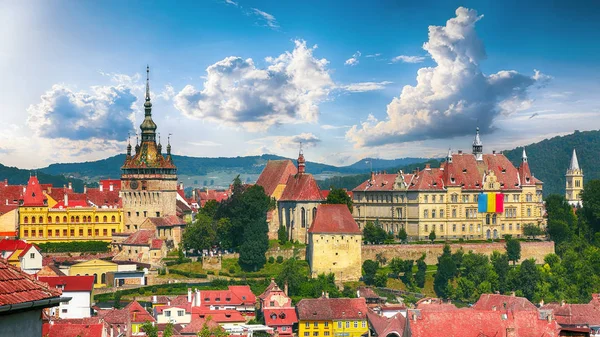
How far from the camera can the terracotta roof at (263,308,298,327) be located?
69625 millimetres

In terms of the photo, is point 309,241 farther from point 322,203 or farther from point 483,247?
point 483,247

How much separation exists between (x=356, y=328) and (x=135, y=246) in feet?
85.8

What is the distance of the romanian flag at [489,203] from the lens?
10406cm

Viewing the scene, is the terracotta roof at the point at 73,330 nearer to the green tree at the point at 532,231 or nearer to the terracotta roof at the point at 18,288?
the terracotta roof at the point at 18,288

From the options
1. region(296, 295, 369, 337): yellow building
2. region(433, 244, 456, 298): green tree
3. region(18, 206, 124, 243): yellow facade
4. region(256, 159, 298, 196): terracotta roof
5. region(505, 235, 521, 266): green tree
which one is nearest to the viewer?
region(296, 295, 369, 337): yellow building

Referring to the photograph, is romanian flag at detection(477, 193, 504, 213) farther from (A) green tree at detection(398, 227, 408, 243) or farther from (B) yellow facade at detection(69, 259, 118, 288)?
(B) yellow facade at detection(69, 259, 118, 288)

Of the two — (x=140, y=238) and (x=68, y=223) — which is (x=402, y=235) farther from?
(x=68, y=223)

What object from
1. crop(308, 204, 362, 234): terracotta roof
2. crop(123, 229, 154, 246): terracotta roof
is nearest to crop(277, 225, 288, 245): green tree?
crop(308, 204, 362, 234): terracotta roof

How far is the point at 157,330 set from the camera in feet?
200

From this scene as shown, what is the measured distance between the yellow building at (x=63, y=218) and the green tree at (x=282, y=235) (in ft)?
53.3

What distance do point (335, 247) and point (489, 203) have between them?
25091 mm

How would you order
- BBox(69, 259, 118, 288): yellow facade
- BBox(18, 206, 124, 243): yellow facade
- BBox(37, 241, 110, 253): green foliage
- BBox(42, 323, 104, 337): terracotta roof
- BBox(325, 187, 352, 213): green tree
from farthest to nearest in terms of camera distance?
BBox(325, 187, 352, 213): green tree
BBox(18, 206, 124, 243): yellow facade
BBox(37, 241, 110, 253): green foliage
BBox(69, 259, 118, 288): yellow facade
BBox(42, 323, 104, 337): terracotta roof

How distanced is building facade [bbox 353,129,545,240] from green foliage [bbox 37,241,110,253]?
32403 millimetres

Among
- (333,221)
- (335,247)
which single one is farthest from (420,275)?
(333,221)
